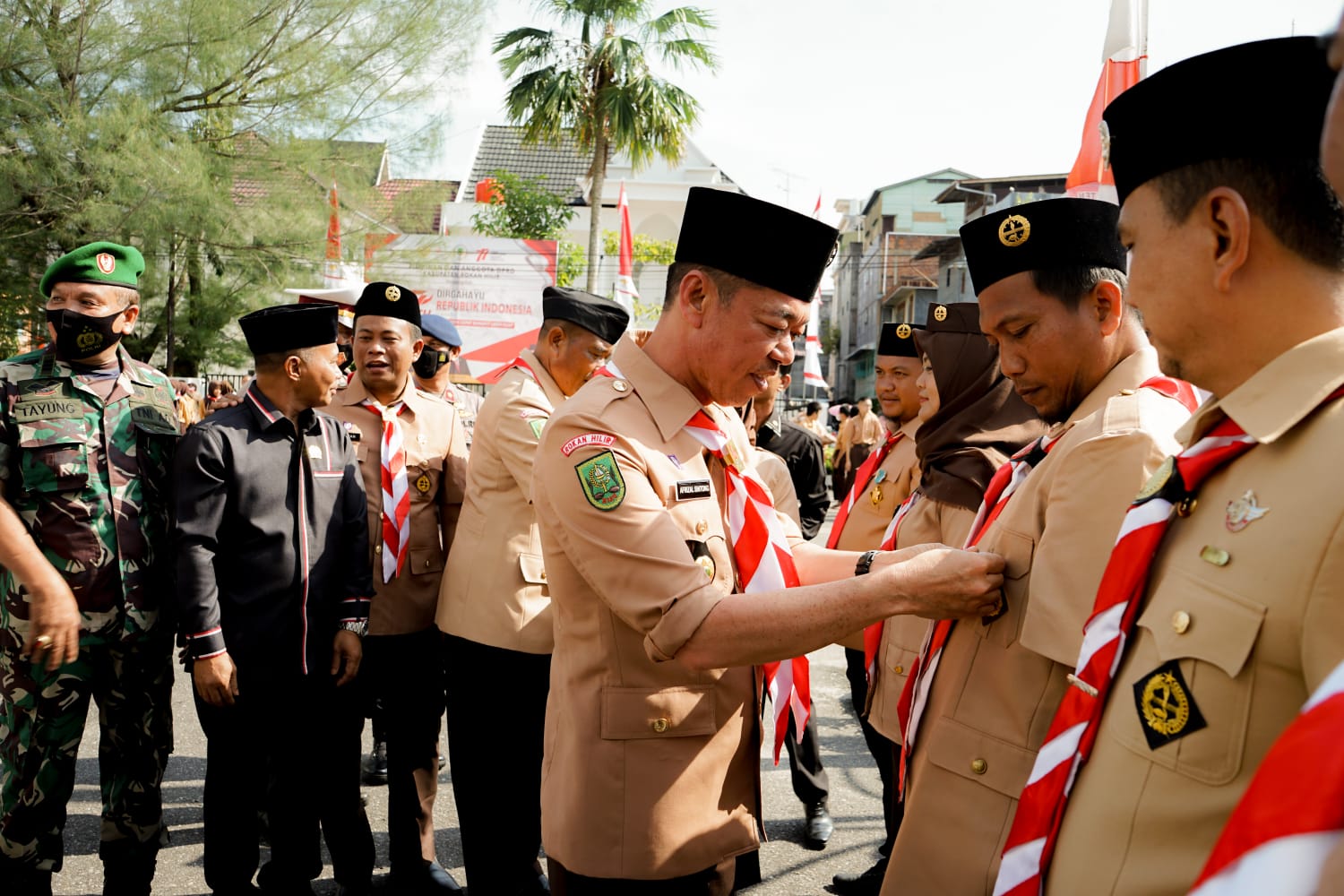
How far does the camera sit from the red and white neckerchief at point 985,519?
1790mm

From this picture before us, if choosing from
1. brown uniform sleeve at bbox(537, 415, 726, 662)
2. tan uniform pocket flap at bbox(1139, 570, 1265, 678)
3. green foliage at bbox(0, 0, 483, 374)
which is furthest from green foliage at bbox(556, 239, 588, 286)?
tan uniform pocket flap at bbox(1139, 570, 1265, 678)

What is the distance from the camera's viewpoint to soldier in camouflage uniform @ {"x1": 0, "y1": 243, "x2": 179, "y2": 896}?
3117 mm

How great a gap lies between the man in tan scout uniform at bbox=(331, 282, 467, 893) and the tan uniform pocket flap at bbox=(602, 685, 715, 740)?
6.71ft

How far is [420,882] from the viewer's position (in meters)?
3.65

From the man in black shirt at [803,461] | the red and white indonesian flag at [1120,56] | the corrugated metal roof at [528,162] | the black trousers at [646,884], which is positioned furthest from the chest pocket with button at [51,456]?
the corrugated metal roof at [528,162]

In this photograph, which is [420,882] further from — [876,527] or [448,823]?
[876,527]

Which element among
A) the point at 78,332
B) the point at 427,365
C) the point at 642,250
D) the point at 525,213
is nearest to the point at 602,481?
the point at 78,332

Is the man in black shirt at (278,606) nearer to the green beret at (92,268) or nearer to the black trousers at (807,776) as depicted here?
the green beret at (92,268)

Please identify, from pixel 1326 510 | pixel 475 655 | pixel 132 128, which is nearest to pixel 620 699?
pixel 1326 510

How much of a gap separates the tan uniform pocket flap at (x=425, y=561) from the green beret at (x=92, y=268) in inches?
59.4

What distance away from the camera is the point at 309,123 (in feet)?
41.8

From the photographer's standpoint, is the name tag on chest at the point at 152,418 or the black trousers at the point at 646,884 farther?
the name tag on chest at the point at 152,418

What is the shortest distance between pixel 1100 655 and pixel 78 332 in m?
3.41

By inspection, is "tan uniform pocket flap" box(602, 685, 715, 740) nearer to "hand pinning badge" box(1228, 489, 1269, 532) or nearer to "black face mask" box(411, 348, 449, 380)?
"hand pinning badge" box(1228, 489, 1269, 532)
